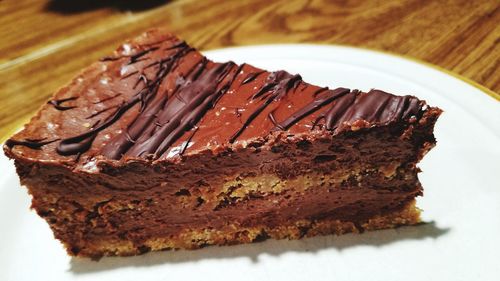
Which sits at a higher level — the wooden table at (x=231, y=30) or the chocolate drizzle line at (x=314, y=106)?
the wooden table at (x=231, y=30)

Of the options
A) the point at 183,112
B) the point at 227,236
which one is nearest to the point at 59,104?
the point at 183,112

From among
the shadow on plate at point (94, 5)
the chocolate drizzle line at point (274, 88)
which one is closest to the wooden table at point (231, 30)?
the shadow on plate at point (94, 5)

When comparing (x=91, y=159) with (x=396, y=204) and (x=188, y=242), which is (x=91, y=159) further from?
(x=396, y=204)

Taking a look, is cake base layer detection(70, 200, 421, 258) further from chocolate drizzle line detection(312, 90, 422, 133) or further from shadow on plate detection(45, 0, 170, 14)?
shadow on plate detection(45, 0, 170, 14)

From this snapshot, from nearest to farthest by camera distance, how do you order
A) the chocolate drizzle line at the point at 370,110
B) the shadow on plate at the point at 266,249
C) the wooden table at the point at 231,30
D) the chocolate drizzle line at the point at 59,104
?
the chocolate drizzle line at the point at 370,110 → the shadow on plate at the point at 266,249 → the chocolate drizzle line at the point at 59,104 → the wooden table at the point at 231,30

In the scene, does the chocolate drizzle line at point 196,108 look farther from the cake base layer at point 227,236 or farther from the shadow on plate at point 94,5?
the shadow on plate at point 94,5

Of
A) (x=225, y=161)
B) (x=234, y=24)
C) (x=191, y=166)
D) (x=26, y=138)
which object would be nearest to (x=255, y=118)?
(x=225, y=161)

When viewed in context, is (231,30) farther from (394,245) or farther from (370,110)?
(394,245)
